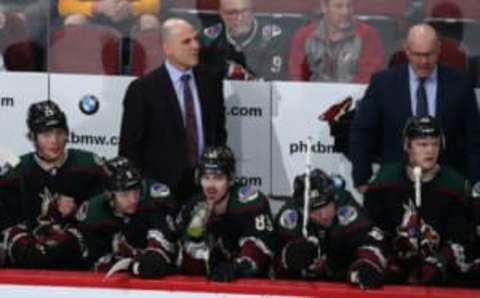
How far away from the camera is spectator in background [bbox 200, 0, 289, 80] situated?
9930mm

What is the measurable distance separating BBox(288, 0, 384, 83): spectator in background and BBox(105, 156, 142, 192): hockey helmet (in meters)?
1.84

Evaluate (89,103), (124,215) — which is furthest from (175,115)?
(124,215)

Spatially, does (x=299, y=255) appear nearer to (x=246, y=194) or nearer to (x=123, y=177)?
(x=246, y=194)

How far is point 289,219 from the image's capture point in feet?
26.8

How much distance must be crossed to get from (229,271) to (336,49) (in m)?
2.57

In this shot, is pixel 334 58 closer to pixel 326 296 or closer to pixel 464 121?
pixel 464 121

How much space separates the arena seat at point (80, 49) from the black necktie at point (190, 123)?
766 mm

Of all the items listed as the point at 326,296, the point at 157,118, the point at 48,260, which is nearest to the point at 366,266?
the point at 326,296

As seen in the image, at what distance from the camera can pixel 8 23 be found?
10.1 m

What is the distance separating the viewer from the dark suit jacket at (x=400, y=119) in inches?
367

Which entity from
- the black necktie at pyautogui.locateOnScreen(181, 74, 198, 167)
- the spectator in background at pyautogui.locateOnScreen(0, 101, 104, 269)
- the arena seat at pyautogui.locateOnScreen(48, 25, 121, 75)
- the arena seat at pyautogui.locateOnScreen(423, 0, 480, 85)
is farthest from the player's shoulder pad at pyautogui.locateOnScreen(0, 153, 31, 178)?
the arena seat at pyautogui.locateOnScreen(423, 0, 480, 85)

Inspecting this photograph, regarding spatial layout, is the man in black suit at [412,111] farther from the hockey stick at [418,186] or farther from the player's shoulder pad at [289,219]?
the player's shoulder pad at [289,219]

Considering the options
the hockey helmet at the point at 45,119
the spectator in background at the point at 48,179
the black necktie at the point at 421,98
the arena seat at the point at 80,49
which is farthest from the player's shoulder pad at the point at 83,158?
the black necktie at the point at 421,98

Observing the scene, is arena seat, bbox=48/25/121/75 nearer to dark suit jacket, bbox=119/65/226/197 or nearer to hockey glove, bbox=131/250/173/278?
dark suit jacket, bbox=119/65/226/197
